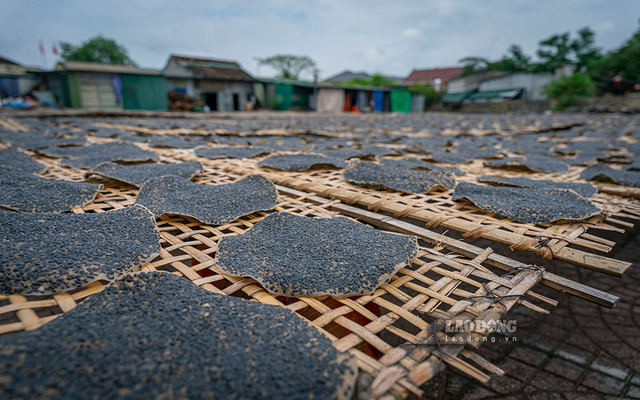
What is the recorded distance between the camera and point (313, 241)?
115 cm

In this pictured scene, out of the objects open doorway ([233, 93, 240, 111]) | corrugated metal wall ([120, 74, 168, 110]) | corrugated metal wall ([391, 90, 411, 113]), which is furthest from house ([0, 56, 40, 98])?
corrugated metal wall ([391, 90, 411, 113])

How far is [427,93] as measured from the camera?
22.7 metres

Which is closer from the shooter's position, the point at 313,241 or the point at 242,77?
the point at 313,241

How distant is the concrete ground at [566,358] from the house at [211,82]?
1586cm

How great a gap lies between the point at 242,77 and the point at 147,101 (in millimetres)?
4662

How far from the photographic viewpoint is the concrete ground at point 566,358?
6.07 feet

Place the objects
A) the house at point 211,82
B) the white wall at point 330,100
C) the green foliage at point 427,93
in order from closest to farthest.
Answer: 1. the house at point 211,82
2. the white wall at point 330,100
3. the green foliage at point 427,93

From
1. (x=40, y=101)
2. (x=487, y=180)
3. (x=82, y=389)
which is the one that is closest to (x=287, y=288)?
(x=82, y=389)

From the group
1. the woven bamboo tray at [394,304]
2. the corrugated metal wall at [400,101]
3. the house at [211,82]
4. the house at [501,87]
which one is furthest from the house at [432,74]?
the woven bamboo tray at [394,304]

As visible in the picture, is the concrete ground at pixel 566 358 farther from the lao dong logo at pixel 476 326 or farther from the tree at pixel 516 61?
the tree at pixel 516 61

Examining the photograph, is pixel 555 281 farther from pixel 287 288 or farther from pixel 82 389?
pixel 82 389

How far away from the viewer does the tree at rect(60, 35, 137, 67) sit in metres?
27.0

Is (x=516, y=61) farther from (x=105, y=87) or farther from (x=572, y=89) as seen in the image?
(x=105, y=87)

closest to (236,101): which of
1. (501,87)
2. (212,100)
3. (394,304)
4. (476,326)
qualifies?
(212,100)
